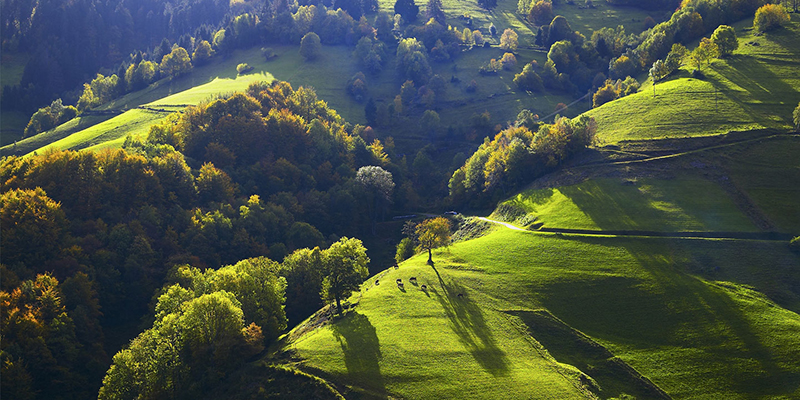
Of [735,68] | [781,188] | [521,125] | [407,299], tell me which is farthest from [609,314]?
[735,68]

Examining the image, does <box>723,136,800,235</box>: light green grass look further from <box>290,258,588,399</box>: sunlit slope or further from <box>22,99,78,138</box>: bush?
<box>22,99,78,138</box>: bush

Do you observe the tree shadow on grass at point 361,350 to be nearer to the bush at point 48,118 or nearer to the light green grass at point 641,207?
the light green grass at point 641,207

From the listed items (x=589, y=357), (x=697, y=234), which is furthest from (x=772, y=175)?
(x=589, y=357)

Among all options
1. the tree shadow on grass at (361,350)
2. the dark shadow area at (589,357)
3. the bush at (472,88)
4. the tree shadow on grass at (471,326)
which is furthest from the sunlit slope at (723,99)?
the tree shadow on grass at (361,350)

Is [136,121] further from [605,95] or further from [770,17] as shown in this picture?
[770,17]

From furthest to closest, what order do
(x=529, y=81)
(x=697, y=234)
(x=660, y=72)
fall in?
(x=529, y=81), (x=660, y=72), (x=697, y=234)

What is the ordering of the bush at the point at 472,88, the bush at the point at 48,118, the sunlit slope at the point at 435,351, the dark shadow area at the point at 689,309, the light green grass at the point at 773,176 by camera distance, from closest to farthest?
1. the sunlit slope at the point at 435,351
2. the dark shadow area at the point at 689,309
3. the light green grass at the point at 773,176
4. the bush at the point at 48,118
5. the bush at the point at 472,88
